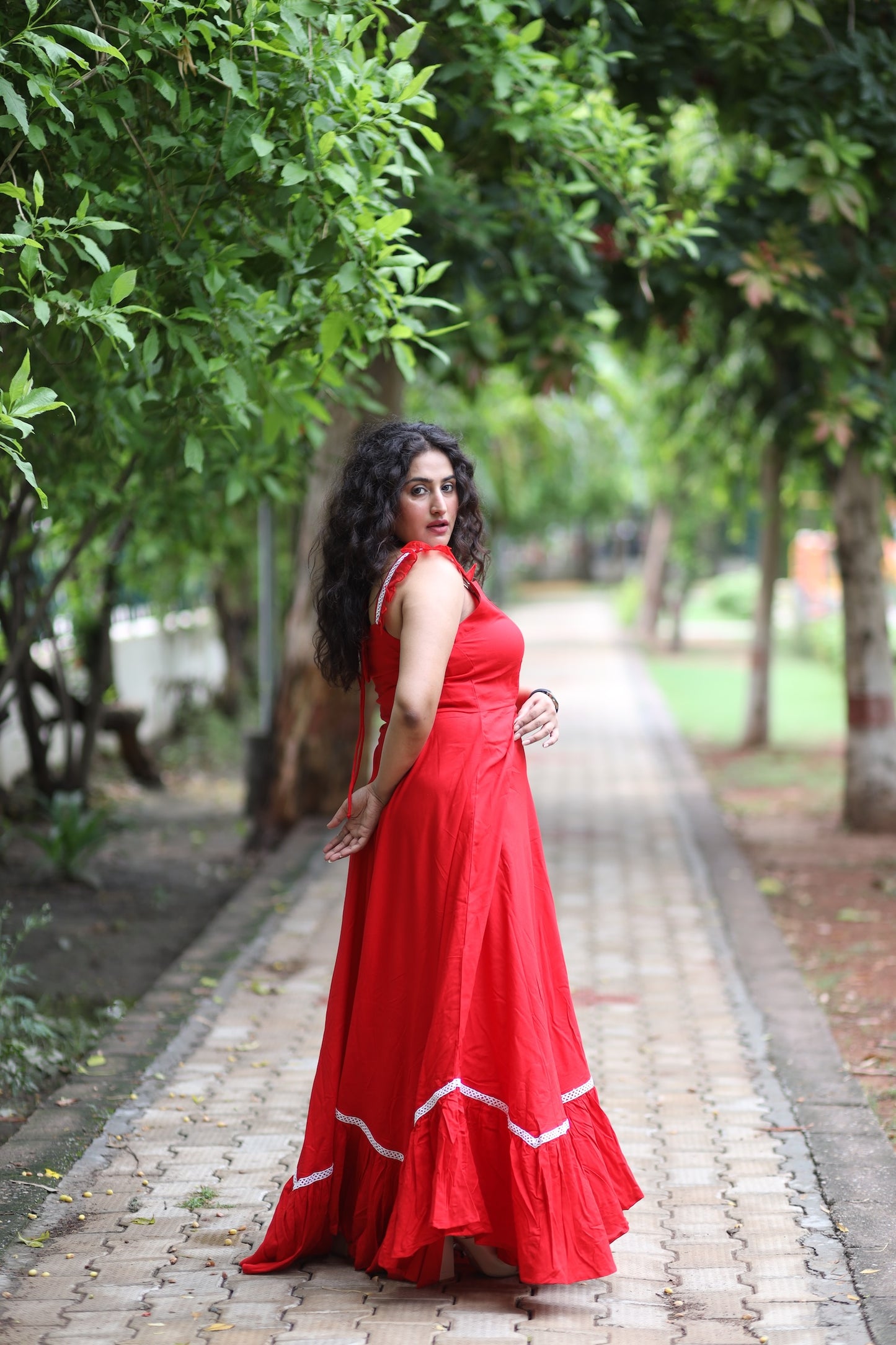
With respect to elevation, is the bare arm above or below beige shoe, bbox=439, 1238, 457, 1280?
above

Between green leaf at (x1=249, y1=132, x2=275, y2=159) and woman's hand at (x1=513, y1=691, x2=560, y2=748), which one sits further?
green leaf at (x1=249, y1=132, x2=275, y2=159)

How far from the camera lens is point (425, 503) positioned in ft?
11.1

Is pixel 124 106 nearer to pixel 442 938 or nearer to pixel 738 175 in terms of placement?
pixel 442 938

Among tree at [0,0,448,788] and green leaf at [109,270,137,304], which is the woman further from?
tree at [0,0,448,788]

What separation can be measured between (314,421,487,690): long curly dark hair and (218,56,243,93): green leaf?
905 mm

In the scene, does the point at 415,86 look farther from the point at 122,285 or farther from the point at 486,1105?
the point at 486,1105

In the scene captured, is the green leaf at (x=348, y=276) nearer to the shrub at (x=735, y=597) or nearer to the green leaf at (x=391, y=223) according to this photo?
the green leaf at (x=391, y=223)

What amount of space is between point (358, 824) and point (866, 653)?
21.0 feet

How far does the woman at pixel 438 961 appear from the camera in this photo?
318cm

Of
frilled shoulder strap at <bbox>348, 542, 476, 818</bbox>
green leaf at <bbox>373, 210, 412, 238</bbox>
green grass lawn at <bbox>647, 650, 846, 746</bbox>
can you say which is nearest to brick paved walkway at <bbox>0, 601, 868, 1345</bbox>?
frilled shoulder strap at <bbox>348, 542, 476, 818</bbox>

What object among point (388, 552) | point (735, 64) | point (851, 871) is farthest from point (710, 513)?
point (388, 552)

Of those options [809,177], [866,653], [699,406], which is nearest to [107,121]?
[809,177]

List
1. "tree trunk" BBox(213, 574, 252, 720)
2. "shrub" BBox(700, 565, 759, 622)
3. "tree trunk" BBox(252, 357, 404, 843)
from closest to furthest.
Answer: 1. "tree trunk" BBox(252, 357, 404, 843)
2. "tree trunk" BBox(213, 574, 252, 720)
3. "shrub" BBox(700, 565, 759, 622)

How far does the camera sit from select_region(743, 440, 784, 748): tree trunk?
488 inches
